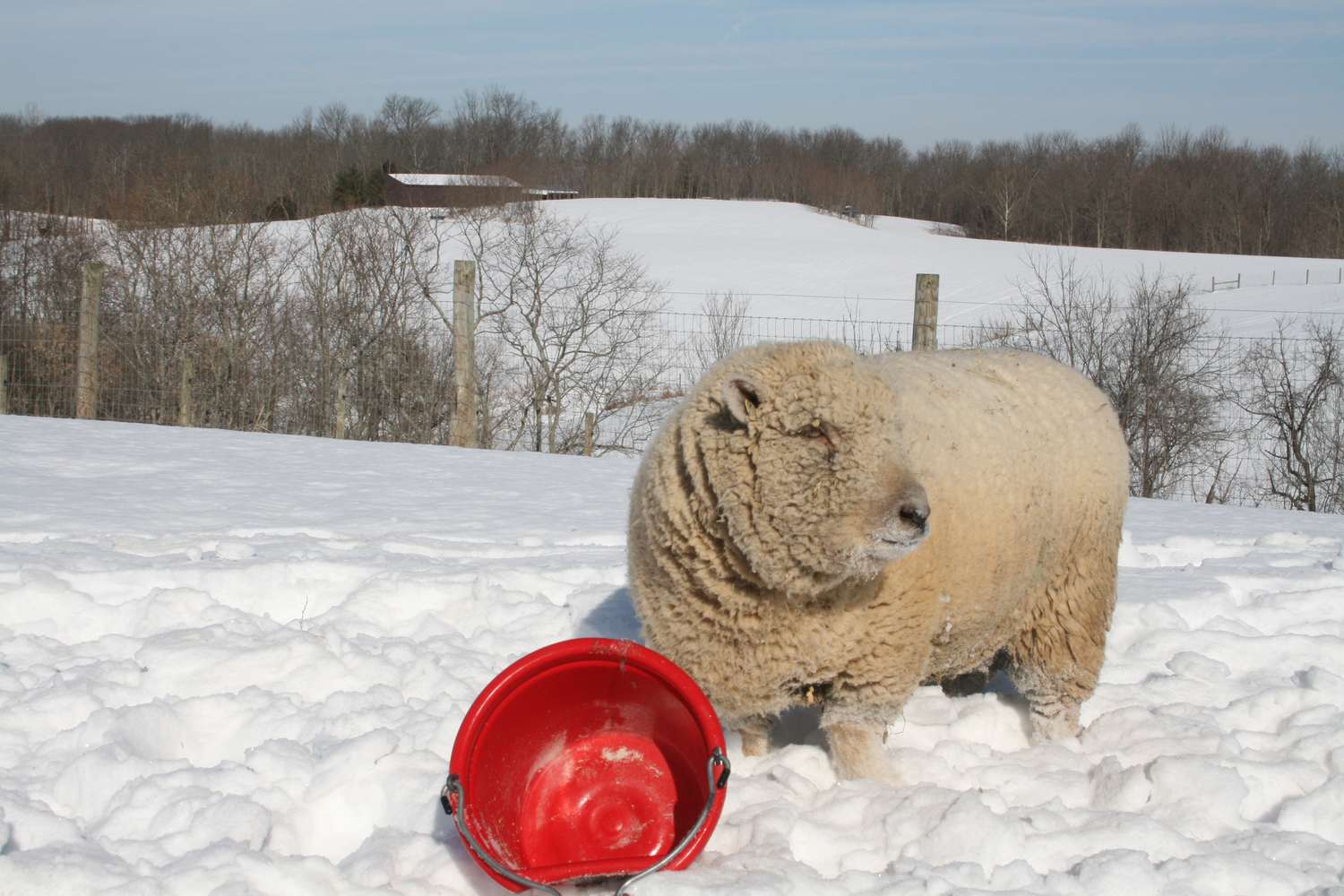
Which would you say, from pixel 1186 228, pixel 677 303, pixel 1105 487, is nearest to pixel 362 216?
pixel 677 303

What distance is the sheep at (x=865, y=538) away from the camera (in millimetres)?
3340

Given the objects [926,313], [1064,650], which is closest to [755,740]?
[1064,650]

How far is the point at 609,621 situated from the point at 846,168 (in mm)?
84612

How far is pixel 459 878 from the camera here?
2.96 metres

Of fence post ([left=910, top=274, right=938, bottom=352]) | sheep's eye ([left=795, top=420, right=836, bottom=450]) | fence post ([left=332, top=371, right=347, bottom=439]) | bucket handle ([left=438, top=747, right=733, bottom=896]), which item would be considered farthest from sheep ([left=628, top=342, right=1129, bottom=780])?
fence post ([left=332, top=371, right=347, bottom=439])

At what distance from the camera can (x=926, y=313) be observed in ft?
34.2

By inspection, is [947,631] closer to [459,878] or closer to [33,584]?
[459,878]

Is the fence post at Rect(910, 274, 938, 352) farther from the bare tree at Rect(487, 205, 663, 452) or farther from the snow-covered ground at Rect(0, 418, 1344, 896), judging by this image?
the bare tree at Rect(487, 205, 663, 452)

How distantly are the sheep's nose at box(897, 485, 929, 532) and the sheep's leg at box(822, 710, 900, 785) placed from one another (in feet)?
2.44

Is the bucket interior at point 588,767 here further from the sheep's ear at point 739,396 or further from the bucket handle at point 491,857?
the sheep's ear at point 739,396

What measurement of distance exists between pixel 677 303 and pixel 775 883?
1077 inches

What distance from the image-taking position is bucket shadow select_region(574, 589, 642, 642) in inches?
190

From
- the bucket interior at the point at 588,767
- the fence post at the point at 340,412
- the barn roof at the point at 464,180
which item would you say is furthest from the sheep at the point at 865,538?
the barn roof at the point at 464,180

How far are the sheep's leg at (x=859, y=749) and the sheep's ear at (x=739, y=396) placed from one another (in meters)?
1.02
